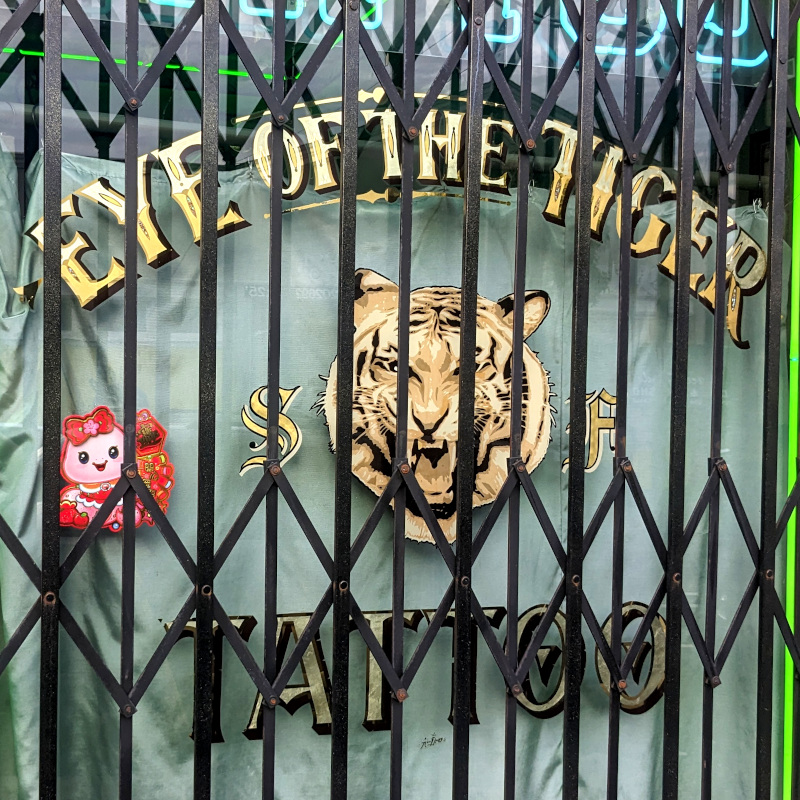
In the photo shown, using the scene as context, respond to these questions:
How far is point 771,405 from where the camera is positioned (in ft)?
10.3

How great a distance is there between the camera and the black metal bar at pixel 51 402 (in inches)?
99.0

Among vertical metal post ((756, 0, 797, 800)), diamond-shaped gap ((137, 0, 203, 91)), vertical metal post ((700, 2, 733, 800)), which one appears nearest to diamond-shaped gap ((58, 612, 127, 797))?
diamond-shaped gap ((137, 0, 203, 91))

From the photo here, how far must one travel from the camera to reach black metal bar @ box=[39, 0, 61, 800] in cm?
251

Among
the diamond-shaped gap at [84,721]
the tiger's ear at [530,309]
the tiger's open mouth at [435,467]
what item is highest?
the tiger's ear at [530,309]

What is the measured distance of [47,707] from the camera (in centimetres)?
258

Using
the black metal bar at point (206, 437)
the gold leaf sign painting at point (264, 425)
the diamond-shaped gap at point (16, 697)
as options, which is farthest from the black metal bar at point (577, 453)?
the diamond-shaped gap at point (16, 697)

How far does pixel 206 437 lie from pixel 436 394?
2.85ft

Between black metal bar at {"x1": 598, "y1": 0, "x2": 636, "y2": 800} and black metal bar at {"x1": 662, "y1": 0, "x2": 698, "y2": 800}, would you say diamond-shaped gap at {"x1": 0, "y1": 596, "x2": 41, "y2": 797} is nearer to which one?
black metal bar at {"x1": 598, "y1": 0, "x2": 636, "y2": 800}

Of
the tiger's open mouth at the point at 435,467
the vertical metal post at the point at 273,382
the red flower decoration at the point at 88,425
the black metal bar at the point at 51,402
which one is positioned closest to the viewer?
the black metal bar at the point at 51,402

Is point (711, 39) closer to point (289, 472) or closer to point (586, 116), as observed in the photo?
point (586, 116)

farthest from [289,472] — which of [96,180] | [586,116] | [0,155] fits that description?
[586,116]

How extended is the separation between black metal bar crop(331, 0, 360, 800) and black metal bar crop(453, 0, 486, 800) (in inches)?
15.3
